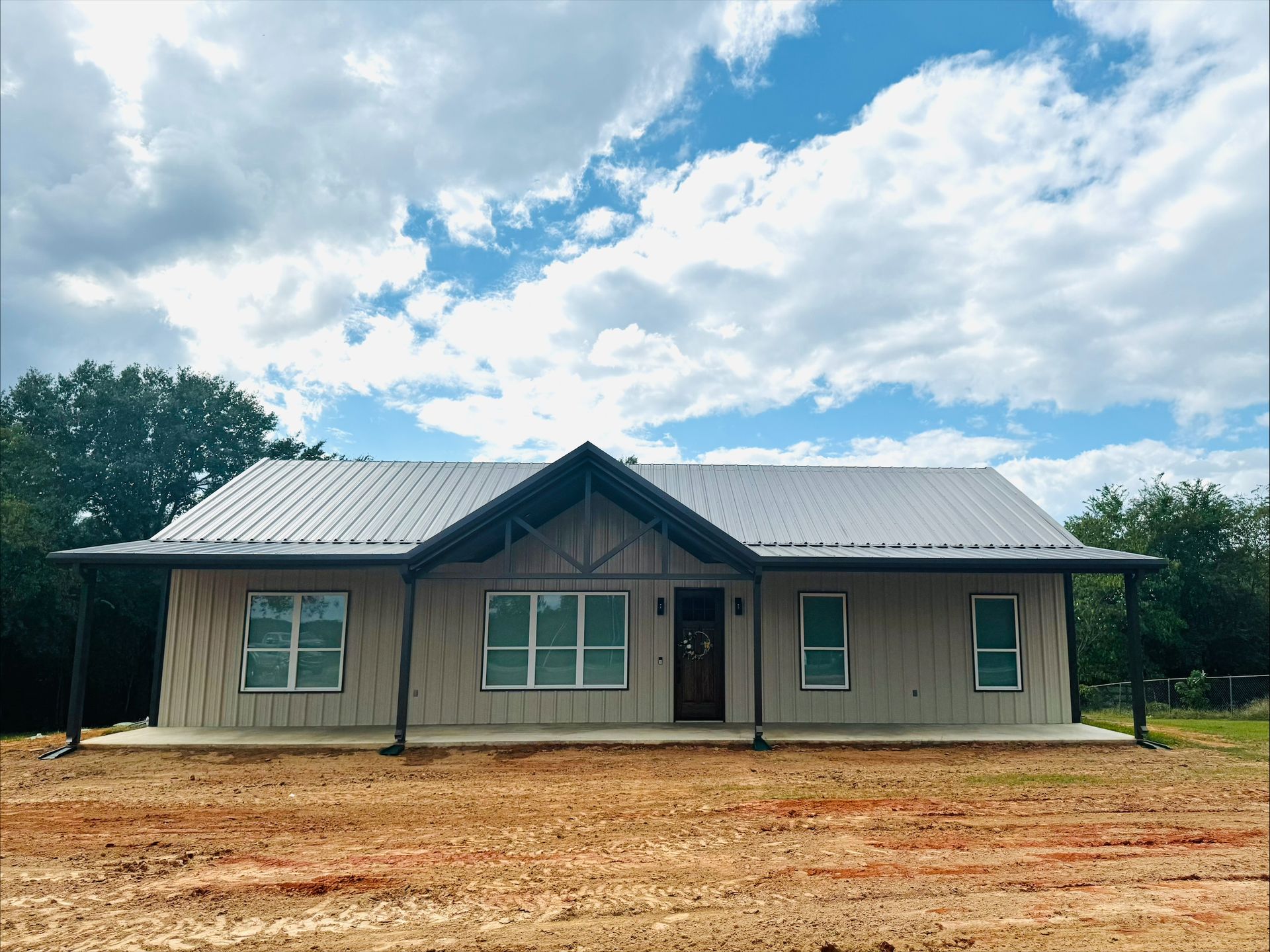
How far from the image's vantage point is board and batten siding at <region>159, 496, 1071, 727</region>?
12.0 meters

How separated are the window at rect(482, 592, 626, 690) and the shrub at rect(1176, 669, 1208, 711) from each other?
48.3ft

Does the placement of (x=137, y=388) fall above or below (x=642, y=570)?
above

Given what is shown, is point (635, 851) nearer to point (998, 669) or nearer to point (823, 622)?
point (823, 622)

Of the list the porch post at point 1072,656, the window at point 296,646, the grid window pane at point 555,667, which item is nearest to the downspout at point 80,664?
the window at point 296,646

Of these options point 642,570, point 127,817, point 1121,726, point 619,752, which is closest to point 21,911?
point 127,817

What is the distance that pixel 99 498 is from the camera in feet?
91.0

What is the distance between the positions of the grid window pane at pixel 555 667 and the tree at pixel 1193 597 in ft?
63.3

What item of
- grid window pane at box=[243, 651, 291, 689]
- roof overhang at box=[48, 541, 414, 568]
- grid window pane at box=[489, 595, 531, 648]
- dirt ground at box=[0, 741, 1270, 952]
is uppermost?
roof overhang at box=[48, 541, 414, 568]

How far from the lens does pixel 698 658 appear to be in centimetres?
1223

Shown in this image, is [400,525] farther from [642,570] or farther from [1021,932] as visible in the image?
[1021,932]

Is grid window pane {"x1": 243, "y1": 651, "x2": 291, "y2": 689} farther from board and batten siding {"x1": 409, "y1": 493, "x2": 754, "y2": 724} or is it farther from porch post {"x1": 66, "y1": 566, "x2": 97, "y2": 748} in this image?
porch post {"x1": 66, "y1": 566, "x2": 97, "y2": 748}

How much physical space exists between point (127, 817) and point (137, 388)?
2722 centimetres

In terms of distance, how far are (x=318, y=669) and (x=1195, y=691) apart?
1931 centimetres

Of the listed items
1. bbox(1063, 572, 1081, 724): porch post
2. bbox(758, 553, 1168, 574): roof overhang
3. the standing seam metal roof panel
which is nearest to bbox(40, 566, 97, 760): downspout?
the standing seam metal roof panel
